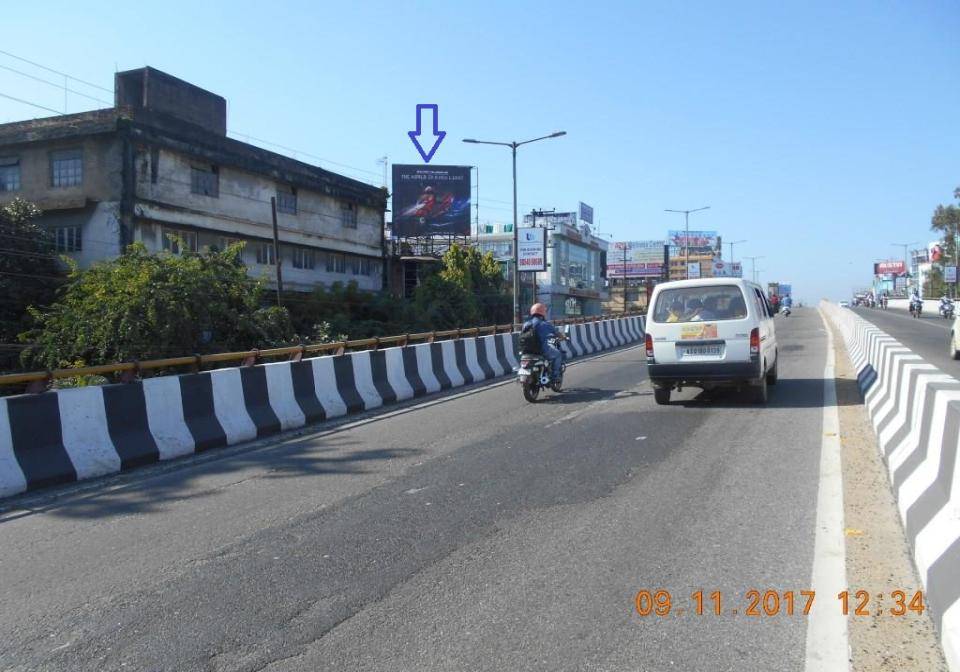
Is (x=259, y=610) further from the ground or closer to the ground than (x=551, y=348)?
closer to the ground

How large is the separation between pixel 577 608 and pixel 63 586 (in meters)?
2.95

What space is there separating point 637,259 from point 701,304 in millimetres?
100757

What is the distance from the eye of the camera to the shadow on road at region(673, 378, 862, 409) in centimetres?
1104

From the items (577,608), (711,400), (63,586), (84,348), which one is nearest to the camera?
(577,608)

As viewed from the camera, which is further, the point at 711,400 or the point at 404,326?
the point at 404,326

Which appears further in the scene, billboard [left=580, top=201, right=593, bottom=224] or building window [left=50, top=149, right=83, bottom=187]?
billboard [left=580, top=201, right=593, bottom=224]

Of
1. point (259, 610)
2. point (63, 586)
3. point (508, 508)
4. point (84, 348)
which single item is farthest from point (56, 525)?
point (84, 348)

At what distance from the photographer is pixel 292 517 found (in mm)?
5789

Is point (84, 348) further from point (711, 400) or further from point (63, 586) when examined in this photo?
point (63, 586)

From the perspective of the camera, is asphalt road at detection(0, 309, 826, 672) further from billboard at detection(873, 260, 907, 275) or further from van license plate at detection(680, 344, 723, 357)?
billboard at detection(873, 260, 907, 275)

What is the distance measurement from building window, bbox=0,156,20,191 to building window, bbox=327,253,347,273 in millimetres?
13382

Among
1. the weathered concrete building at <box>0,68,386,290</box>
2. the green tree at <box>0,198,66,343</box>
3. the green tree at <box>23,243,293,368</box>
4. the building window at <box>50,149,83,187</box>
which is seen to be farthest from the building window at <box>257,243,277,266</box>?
the green tree at <box>23,243,293,368</box>

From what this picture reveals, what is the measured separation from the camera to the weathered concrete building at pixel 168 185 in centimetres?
2636

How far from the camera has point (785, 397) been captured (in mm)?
11781
